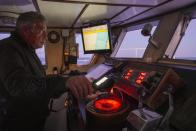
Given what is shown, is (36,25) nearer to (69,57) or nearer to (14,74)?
(14,74)

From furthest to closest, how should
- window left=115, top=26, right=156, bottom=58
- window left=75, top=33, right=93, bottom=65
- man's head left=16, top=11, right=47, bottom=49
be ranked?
window left=75, top=33, right=93, bottom=65 → window left=115, top=26, right=156, bottom=58 → man's head left=16, top=11, right=47, bottom=49

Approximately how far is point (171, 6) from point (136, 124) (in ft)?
5.90

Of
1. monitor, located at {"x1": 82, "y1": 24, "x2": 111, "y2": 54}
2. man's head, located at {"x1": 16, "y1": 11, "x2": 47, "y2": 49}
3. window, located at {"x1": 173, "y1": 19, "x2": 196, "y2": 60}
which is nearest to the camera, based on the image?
man's head, located at {"x1": 16, "y1": 11, "x2": 47, "y2": 49}

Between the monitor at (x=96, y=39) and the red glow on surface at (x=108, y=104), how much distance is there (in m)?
2.09

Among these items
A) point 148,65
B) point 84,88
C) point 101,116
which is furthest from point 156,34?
point 84,88

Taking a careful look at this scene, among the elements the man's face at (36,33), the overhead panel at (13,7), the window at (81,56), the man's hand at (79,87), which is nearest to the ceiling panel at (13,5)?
the overhead panel at (13,7)

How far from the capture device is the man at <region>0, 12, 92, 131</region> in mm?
948

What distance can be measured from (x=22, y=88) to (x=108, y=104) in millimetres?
581

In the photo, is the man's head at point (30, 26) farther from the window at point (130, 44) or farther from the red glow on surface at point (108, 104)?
the window at point (130, 44)

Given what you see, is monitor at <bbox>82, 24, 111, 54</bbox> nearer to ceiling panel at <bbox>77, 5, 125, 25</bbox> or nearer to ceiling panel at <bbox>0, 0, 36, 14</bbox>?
ceiling panel at <bbox>77, 5, 125, 25</bbox>

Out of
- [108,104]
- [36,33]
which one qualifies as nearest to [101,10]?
[36,33]

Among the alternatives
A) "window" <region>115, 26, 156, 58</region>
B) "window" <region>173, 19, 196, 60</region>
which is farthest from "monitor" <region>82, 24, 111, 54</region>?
"window" <region>173, 19, 196, 60</region>

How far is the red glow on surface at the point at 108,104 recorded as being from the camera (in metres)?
1.22

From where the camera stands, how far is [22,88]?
94cm
